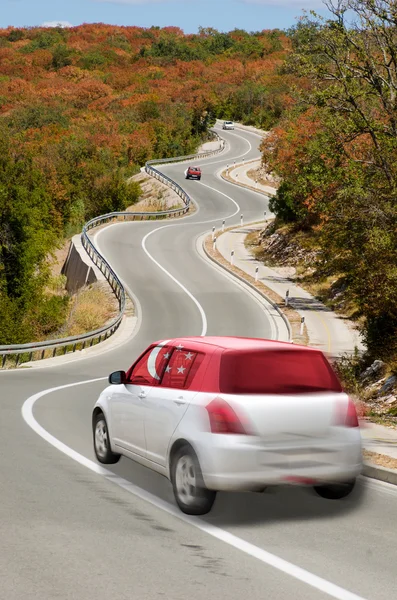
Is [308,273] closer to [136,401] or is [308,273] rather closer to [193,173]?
[136,401]

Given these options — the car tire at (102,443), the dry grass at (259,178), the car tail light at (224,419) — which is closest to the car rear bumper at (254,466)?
the car tail light at (224,419)

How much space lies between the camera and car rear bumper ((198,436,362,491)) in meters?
7.20

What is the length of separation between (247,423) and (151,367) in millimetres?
2025

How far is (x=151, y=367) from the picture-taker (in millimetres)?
9008

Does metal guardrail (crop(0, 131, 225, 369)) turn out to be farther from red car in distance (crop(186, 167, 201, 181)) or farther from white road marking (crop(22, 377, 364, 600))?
white road marking (crop(22, 377, 364, 600))

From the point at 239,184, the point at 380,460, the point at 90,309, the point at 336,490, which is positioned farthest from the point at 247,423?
the point at 239,184

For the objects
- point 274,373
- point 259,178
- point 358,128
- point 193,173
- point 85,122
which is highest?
point 85,122

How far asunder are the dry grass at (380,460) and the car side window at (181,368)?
8.50 feet

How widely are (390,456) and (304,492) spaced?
173cm

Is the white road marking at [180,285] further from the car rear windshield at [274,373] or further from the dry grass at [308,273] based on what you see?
the car rear windshield at [274,373]

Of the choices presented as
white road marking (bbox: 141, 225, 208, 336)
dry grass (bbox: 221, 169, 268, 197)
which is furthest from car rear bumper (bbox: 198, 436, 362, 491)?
dry grass (bbox: 221, 169, 268, 197)

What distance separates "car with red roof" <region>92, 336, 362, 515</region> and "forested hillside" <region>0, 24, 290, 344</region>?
27.8m

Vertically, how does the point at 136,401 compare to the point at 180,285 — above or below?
above

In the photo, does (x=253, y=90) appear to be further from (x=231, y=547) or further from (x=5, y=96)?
(x=231, y=547)
